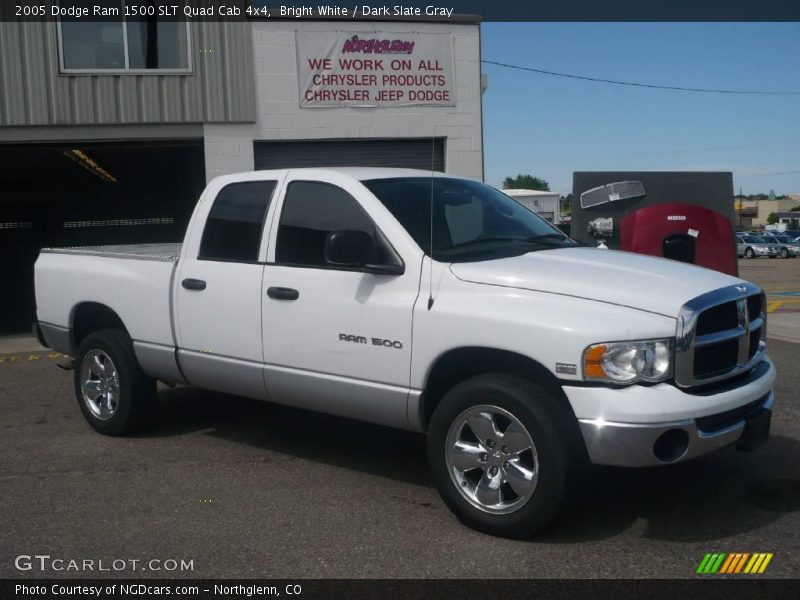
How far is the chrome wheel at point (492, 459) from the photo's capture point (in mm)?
4273

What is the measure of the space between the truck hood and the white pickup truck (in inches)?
0.5

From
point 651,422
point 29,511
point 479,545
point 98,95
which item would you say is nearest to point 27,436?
point 29,511

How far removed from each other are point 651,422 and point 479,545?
106 centimetres

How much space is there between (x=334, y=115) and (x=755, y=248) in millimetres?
41317

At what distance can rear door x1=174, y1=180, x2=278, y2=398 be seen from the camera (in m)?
5.56

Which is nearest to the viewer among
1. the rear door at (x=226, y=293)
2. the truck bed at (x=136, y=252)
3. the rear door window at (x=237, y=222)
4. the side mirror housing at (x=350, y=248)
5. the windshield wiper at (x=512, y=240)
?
the side mirror housing at (x=350, y=248)

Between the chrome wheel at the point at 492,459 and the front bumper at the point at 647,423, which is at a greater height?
the front bumper at the point at 647,423

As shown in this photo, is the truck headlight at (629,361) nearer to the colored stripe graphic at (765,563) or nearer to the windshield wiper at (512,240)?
the colored stripe graphic at (765,563)

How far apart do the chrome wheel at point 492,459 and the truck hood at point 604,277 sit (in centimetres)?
69

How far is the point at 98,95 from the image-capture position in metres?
12.9

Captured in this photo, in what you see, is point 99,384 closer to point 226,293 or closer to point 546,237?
point 226,293

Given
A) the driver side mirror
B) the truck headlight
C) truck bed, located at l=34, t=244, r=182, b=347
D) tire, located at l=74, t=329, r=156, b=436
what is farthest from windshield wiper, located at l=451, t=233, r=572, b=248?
tire, located at l=74, t=329, r=156, b=436

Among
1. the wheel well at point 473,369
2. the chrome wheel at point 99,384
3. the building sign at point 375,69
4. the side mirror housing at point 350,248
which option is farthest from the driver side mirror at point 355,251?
the building sign at point 375,69
